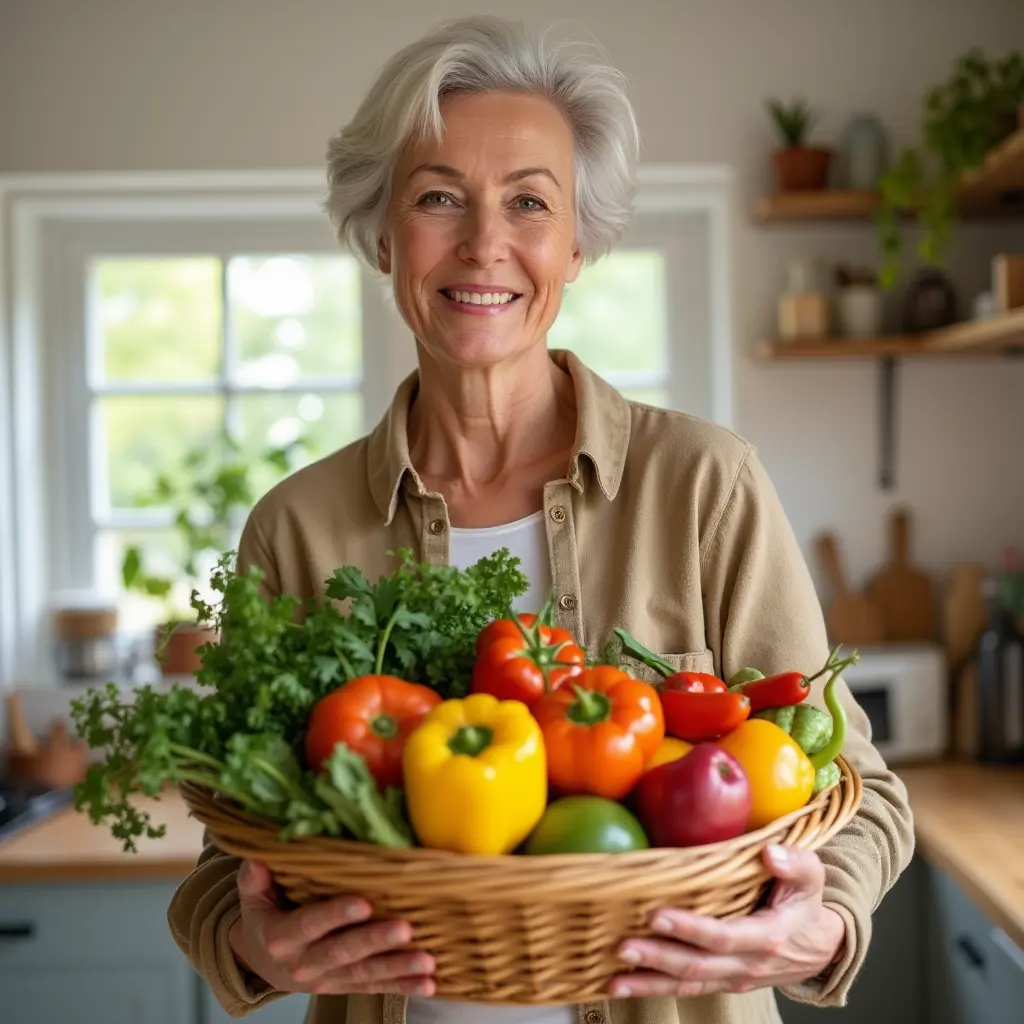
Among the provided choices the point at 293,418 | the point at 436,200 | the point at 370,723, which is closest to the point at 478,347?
the point at 436,200

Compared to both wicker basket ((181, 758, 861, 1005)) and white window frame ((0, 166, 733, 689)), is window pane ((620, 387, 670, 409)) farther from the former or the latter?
wicker basket ((181, 758, 861, 1005))

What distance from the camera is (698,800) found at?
84 centimetres

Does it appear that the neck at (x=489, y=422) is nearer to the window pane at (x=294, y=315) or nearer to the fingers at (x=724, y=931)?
the fingers at (x=724, y=931)

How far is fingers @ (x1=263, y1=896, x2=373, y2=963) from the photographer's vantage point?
830 millimetres

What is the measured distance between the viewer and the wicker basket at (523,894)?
2.55ft

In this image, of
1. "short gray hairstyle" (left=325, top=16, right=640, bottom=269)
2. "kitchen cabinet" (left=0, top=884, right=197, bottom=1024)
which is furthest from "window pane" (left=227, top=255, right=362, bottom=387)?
"short gray hairstyle" (left=325, top=16, right=640, bottom=269)

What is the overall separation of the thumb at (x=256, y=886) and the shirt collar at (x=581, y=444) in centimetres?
47

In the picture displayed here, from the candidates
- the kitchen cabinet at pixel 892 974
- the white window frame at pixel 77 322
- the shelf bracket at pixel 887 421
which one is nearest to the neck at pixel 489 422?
the kitchen cabinet at pixel 892 974

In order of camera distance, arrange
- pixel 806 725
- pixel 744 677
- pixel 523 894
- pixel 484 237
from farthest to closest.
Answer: pixel 484 237
pixel 744 677
pixel 806 725
pixel 523 894

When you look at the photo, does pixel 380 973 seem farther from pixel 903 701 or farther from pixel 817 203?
pixel 817 203

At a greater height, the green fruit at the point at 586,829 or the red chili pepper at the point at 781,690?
the red chili pepper at the point at 781,690

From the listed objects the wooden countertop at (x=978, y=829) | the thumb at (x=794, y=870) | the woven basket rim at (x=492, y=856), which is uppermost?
the woven basket rim at (x=492, y=856)

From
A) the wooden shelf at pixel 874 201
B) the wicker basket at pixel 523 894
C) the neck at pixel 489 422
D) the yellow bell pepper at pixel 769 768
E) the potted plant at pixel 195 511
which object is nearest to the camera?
the wicker basket at pixel 523 894

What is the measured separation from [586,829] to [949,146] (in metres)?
2.10
